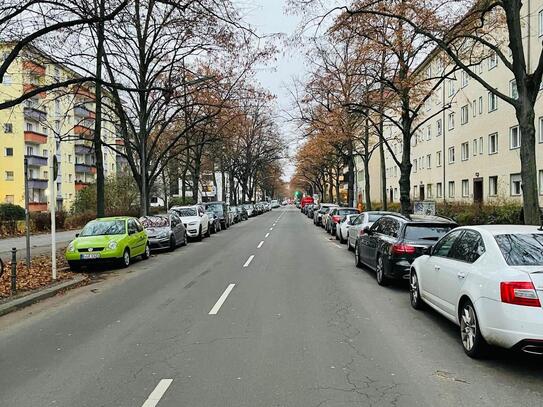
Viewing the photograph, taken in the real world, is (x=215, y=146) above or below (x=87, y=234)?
above

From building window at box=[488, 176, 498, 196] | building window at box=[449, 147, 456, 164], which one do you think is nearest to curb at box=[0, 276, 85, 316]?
building window at box=[488, 176, 498, 196]

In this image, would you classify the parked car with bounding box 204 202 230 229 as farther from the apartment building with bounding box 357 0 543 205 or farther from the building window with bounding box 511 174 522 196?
the building window with bounding box 511 174 522 196

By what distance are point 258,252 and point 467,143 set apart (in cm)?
2594

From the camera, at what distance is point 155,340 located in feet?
21.3

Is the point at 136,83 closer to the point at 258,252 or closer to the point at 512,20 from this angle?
the point at 258,252

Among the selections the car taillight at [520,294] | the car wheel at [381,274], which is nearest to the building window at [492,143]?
the car wheel at [381,274]

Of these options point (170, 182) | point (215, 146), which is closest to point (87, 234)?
point (215, 146)

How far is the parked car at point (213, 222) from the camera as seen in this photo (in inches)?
1206

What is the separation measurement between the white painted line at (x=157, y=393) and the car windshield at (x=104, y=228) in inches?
427

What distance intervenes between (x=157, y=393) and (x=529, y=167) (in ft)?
31.8

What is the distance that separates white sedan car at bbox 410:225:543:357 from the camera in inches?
196

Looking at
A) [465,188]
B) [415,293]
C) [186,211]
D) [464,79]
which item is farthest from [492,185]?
[415,293]

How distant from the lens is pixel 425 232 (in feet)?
33.7

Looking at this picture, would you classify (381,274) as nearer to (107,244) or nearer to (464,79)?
(107,244)
